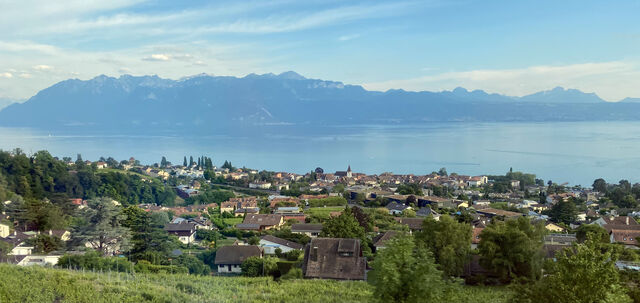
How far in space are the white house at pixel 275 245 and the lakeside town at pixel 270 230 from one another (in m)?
0.03

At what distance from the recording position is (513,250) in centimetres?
1048

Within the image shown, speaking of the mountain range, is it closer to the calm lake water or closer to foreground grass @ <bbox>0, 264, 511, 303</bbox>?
the calm lake water

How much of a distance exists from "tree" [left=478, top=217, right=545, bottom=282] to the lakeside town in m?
0.03

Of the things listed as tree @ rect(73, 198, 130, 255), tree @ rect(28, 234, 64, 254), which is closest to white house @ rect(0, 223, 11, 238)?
tree @ rect(28, 234, 64, 254)

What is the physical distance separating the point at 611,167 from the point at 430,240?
52.3 meters

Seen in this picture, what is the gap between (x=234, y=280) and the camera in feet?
31.7

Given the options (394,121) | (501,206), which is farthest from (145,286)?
(394,121)

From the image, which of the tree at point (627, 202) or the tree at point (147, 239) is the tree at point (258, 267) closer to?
the tree at point (147, 239)

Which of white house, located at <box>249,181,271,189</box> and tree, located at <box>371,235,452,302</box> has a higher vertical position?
tree, located at <box>371,235,452,302</box>

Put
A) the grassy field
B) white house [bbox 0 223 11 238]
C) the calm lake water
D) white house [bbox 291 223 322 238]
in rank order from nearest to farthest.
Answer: white house [bbox 0 223 11 238]
white house [bbox 291 223 322 238]
the grassy field
the calm lake water

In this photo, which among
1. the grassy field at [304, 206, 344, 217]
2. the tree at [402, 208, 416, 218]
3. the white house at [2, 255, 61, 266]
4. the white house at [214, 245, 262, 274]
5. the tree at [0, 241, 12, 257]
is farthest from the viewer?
the grassy field at [304, 206, 344, 217]

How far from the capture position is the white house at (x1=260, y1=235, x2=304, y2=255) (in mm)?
14398

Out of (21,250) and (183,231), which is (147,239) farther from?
(183,231)

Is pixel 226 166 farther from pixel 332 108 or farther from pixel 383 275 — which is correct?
pixel 332 108
